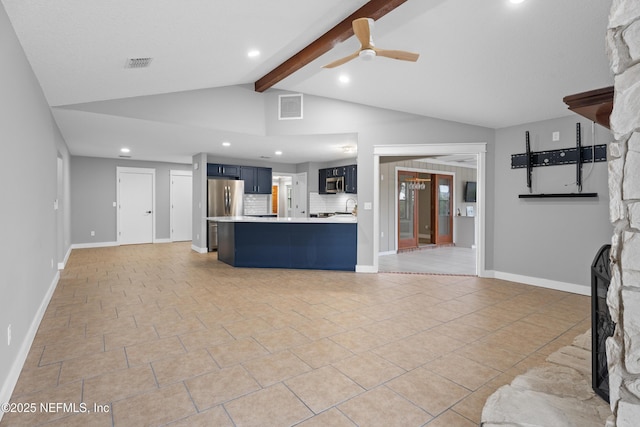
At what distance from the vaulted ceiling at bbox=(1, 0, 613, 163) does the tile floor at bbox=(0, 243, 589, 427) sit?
2.38 m

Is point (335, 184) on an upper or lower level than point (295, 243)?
upper

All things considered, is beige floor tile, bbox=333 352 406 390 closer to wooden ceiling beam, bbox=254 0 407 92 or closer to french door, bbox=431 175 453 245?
wooden ceiling beam, bbox=254 0 407 92

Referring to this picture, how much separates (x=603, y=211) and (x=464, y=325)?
252 centimetres

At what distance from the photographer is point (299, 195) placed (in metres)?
9.66

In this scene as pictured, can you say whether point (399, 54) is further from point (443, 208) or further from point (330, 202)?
point (443, 208)

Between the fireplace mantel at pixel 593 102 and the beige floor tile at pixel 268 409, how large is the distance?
6.71 feet

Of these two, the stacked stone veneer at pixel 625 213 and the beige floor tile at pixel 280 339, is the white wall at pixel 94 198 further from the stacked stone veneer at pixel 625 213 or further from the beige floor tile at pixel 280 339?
the stacked stone veneer at pixel 625 213

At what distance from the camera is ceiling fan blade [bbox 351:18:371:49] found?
8.28ft

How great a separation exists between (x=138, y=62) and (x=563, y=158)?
5.20m

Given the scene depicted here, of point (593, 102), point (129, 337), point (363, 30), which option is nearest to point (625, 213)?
point (593, 102)

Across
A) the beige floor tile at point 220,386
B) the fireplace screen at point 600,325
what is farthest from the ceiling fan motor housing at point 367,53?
the beige floor tile at point 220,386

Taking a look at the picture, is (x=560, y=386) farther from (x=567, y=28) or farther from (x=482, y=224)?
(x=482, y=224)

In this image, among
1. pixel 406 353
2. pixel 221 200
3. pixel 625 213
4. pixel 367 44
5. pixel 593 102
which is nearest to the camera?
pixel 625 213

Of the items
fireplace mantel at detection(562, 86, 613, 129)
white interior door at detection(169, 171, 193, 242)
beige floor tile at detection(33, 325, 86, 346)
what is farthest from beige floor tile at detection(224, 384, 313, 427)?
white interior door at detection(169, 171, 193, 242)
